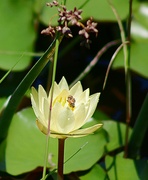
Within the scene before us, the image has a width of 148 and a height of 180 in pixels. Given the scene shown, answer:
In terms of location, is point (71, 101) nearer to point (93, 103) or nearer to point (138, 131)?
point (93, 103)

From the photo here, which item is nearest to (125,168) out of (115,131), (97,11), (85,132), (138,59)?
(115,131)

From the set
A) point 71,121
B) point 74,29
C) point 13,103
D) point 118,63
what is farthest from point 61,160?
point 74,29

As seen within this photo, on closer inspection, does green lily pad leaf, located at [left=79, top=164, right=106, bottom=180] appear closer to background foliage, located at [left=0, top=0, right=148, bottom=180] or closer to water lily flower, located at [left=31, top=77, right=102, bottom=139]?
background foliage, located at [left=0, top=0, right=148, bottom=180]

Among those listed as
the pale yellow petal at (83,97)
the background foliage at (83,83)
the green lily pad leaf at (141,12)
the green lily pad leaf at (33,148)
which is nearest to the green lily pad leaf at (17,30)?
the background foliage at (83,83)

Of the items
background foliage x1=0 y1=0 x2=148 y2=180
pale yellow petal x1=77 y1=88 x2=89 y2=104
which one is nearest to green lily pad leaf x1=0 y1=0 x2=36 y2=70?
background foliage x1=0 y1=0 x2=148 y2=180

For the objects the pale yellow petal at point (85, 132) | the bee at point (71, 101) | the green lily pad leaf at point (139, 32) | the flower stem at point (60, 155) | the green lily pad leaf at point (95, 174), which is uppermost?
the green lily pad leaf at point (139, 32)

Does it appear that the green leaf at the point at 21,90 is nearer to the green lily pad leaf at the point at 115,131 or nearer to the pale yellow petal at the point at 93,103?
the pale yellow petal at the point at 93,103
